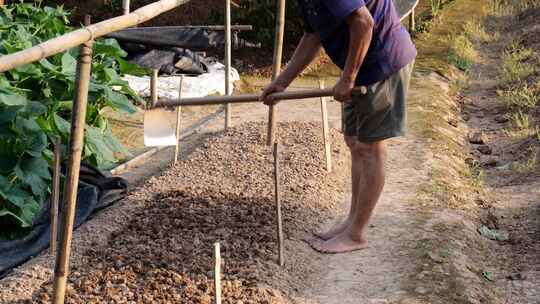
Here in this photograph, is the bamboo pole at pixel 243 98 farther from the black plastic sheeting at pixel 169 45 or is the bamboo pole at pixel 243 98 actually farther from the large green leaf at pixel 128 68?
the black plastic sheeting at pixel 169 45

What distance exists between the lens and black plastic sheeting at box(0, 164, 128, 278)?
4.87m

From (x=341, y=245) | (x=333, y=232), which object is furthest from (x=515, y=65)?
(x=341, y=245)

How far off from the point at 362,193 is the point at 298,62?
714 mm

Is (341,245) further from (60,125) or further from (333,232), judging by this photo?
(60,125)

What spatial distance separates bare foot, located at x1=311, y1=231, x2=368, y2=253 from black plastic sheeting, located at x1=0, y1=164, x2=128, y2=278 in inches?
53.6

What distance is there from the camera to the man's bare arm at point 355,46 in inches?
156

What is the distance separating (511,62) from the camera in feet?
30.9

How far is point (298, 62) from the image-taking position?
4484 millimetres

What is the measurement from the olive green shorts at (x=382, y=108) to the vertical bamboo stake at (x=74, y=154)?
1.44 meters

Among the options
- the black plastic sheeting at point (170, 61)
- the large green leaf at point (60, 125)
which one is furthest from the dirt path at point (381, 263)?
the black plastic sheeting at point (170, 61)

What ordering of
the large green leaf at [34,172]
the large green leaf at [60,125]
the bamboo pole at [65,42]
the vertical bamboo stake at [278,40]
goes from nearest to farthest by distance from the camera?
the bamboo pole at [65,42] < the large green leaf at [34,172] < the large green leaf at [60,125] < the vertical bamboo stake at [278,40]

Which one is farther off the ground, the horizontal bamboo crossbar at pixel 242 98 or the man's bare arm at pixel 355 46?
the man's bare arm at pixel 355 46

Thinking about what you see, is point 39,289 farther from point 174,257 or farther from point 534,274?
point 534,274

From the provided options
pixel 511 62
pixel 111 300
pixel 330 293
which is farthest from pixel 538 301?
pixel 511 62
